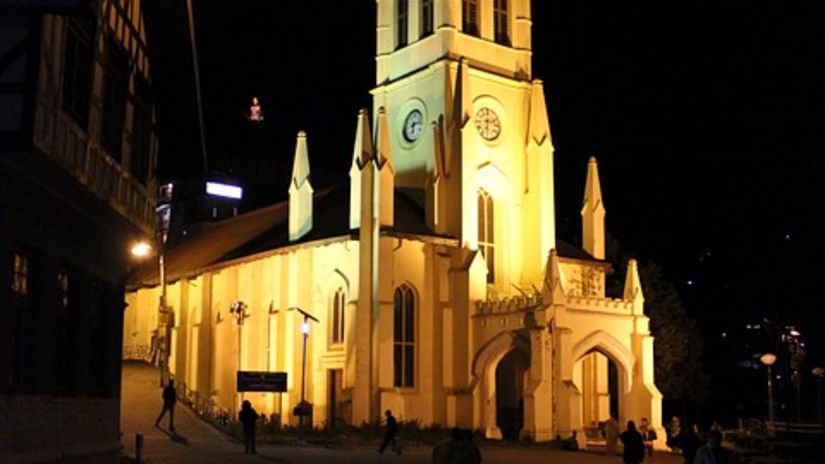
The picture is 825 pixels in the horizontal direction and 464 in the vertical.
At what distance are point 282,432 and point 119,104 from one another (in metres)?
22.4

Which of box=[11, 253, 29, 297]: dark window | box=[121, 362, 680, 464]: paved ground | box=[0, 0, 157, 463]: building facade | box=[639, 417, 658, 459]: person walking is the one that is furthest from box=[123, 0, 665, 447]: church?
box=[11, 253, 29, 297]: dark window

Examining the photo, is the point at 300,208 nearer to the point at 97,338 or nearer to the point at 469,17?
the point at 469,17

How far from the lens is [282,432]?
42438mm

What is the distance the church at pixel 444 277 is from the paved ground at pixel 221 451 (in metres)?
3.54

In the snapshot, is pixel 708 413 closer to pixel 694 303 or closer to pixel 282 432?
pixel 694 303

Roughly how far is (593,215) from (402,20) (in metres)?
13.7

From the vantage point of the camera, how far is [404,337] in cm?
4828

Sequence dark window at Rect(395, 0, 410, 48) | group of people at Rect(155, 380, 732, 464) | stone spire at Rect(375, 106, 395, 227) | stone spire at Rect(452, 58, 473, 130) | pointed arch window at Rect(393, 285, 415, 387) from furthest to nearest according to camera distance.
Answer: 1. dark window at Rect(395, 0, 410, 48)
2. stone spire at Rect(452, 58, 473, 130)
3. pointed arch window at Rect(393, 285, 415, 387)
4. stone spire at Rect(375, 106, 395, 227)
5. group of people at Rect(155, 380, 732, 464)

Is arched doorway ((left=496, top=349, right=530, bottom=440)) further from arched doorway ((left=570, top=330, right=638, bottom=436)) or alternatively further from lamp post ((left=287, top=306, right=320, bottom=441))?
lamp post ((left=287, top=306, right=320, bottom=441))

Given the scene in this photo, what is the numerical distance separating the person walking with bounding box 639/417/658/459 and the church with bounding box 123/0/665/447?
1858 mm

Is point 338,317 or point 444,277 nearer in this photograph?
point 444,277


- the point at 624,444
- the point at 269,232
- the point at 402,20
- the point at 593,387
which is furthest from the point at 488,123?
the point at 624,444

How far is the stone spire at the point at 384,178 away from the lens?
47.3m

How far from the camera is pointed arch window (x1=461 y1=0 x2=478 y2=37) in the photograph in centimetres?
5381
